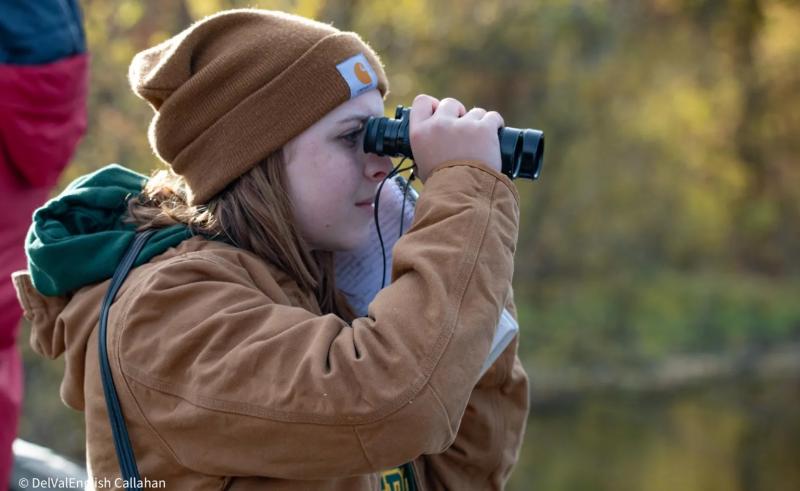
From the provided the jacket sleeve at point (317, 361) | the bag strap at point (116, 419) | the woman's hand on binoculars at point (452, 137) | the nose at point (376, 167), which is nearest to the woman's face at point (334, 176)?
the nose at point (376, 167)

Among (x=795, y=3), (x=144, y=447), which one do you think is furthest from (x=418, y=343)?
(x=795, y=3)

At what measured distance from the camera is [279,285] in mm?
1660

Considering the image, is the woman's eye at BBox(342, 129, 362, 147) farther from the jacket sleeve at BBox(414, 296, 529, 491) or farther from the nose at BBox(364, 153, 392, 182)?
the jacket sleeve at BBox(414, 296, 529, 491)

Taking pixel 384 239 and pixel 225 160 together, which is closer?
pixel 225 160

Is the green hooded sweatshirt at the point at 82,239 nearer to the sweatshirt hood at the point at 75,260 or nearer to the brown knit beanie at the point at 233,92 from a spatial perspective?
the sweatshirt hood at the point at 75,260

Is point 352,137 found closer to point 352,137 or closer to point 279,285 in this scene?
point 352,137

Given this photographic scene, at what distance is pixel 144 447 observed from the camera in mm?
1516

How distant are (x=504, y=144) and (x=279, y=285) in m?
0.41

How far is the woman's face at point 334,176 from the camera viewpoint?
1.70 metres

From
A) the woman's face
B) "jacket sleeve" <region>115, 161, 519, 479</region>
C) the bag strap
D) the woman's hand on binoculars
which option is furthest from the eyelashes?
the bag strap

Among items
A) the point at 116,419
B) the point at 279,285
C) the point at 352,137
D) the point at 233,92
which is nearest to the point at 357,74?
the point at 352,137

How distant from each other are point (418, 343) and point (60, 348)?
64 centimetres

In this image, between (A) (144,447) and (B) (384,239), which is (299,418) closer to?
(A) (144,447)

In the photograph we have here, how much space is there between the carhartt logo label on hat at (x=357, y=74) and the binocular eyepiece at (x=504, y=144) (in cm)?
9
